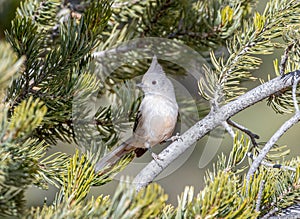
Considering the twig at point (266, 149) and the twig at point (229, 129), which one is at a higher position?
the twig at point (229, 129)

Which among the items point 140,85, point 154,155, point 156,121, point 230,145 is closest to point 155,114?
point 156,121

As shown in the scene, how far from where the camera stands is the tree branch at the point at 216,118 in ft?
3.23

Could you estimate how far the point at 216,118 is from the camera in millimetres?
998

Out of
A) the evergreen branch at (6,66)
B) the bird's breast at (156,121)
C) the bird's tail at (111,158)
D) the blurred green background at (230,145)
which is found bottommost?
the evergreen branch at (6,66)

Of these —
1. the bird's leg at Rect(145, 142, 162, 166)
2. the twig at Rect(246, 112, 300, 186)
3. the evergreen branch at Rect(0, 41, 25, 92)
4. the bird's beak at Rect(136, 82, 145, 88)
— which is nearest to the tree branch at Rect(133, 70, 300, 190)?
the bird's leg at Rect(145, 142, 162, 166)

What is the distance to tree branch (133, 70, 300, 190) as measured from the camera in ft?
3.23

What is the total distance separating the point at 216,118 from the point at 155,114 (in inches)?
37.2

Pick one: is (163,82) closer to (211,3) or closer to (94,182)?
(211,3)

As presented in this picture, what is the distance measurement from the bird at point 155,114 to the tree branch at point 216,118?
565 mm

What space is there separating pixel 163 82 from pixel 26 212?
1122mm

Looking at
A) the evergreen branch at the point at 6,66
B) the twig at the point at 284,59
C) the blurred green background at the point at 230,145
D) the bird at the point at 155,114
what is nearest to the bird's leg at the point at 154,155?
the bird at the point at 155,114

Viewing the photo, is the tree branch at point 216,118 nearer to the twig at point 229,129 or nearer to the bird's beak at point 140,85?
the twig at point 229,129

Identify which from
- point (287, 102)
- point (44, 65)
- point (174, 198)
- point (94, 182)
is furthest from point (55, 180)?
point (174, 198)

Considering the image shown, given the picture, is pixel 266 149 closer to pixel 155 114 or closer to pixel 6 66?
pixel 6 66
